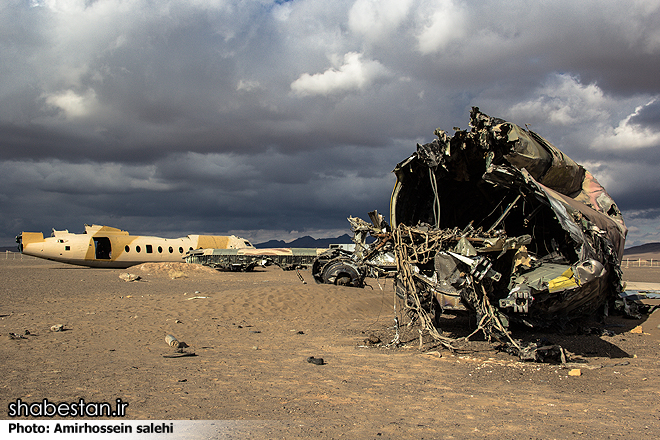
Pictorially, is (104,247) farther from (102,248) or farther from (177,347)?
(177,347)

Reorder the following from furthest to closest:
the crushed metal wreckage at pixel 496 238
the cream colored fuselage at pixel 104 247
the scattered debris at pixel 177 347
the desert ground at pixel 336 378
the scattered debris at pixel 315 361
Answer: the cream colored fuselage at pixel 104 247 < the scattered debris at pixel 177 347 < the crushed metal wreckage at pixel 496 238 < the scattered debris at pixel 315 361 < the desert ground at pixel 336 378

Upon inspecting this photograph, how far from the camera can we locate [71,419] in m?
4.25

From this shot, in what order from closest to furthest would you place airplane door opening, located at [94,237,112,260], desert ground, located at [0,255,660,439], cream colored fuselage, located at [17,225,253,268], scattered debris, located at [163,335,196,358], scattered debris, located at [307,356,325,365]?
desert ground, located at [0,255,660,439] → scattered debris, located at [307,356,325,365] → scattered debris, located at [163,335,196,358] → cream colored fuselage, located at [17,225,253,268] → airplane door opening, located at [94,237,112,260]


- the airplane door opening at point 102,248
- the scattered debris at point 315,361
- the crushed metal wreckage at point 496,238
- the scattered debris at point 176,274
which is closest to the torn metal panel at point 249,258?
the scattered debris at point 176,274

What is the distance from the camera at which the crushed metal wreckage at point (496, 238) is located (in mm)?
7062

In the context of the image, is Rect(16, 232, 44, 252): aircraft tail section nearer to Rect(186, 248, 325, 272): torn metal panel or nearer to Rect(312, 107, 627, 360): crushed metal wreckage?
Rect(186, 248, 325, 272): torn metal panel

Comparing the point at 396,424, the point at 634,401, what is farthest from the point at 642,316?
the point at 396,424

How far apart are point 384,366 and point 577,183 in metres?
Result: 7.21

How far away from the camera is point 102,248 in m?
37.5

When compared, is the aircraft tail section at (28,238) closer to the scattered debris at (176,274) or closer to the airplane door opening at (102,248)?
the airplane door opening at (102,248)

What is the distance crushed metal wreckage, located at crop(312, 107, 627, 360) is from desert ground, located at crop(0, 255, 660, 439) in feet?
2.67

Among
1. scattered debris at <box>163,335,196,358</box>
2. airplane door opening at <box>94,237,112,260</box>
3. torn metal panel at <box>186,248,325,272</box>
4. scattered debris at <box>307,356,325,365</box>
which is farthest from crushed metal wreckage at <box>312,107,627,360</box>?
airplane door opening at <box>94,237,112,260</box>

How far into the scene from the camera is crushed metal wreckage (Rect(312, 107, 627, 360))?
706cm

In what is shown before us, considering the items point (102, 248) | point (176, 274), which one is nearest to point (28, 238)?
point (102, 248)
